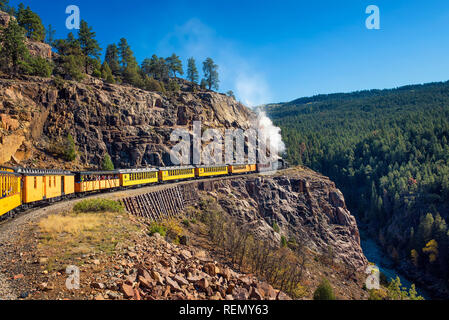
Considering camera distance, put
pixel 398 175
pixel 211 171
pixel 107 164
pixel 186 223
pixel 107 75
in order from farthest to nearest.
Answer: pixel 398 175
pixel 107 75
pixel 107 164
pixel 211 171
pixel 186 223

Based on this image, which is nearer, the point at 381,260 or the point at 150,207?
the point at 150,207

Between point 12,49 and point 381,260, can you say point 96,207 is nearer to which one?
point 12,49

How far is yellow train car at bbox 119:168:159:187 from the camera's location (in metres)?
28.6

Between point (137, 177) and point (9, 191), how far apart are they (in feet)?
47.6

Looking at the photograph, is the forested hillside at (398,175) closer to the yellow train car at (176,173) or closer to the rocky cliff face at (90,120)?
the yellow train car at (176,173)

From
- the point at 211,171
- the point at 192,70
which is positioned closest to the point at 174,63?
the point at 192,70

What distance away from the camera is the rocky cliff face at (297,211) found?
33.9m

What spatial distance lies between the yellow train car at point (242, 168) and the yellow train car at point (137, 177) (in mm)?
14628

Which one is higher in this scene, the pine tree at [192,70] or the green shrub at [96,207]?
the pine tree at [192,70]

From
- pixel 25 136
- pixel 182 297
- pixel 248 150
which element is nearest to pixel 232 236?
pixel 182 297

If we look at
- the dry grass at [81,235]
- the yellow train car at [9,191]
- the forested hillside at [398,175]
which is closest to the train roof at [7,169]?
the yellow train car at [9,191]

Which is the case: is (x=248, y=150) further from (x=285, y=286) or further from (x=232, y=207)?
(x=285, y=286)

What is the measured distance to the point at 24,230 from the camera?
13.4 m

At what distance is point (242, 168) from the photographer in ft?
149
